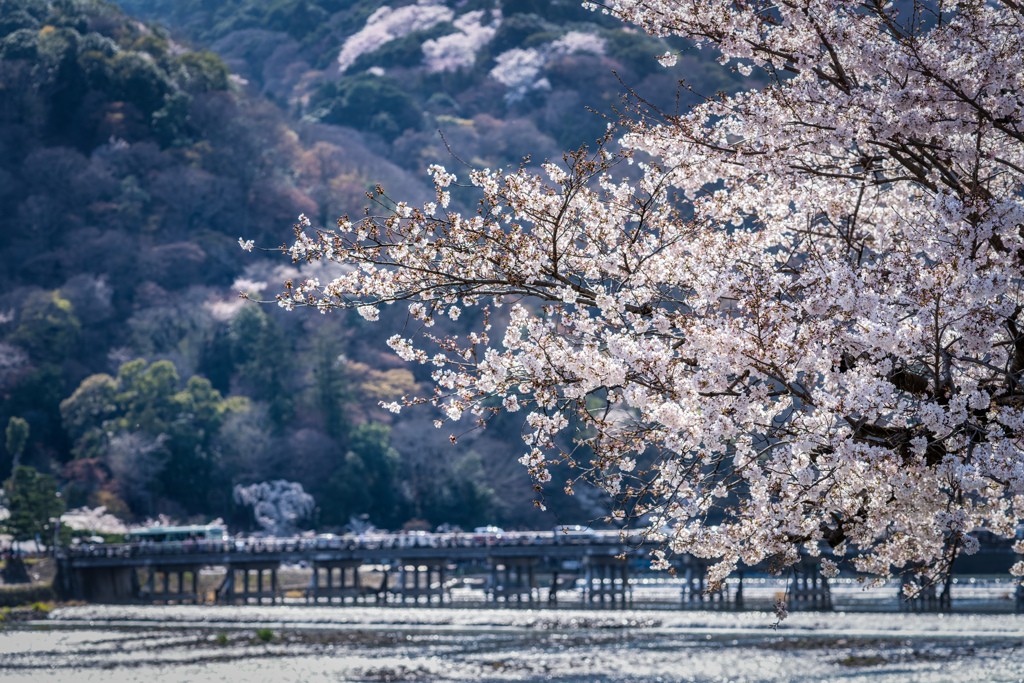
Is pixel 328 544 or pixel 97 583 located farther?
pixel 97 583

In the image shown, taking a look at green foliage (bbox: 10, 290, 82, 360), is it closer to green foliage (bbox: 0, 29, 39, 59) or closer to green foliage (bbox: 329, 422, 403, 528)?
green foliage (bbox: 329, 422, 403, 528)

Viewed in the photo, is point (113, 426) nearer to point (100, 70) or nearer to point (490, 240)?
point (100, 70)

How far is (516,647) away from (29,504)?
1005 inches

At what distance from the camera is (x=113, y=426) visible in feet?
179

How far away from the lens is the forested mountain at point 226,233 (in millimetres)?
56594

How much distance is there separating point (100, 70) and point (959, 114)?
82079 mm

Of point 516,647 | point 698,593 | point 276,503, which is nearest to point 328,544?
point 276,503

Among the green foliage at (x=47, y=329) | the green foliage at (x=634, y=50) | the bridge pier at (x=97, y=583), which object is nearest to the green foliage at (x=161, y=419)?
the green foliage at (x=47, y=329)

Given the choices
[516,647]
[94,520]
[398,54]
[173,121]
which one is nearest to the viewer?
[516,647]

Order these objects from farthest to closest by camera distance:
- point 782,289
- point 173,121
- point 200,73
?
point 200,73, point 173,121, point 782,289

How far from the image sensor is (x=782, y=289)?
19.1 feet

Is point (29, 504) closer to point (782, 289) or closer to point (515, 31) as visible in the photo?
point (782, 289)

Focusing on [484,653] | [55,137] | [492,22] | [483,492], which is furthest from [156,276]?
[492,22]

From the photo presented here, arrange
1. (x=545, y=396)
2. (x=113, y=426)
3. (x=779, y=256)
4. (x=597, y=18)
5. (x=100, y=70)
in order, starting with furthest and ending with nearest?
(x=597, y=18) < (x=100, y=70) < (x=113, y=426) < (x=779, y=256) < (x=545, y=396)
